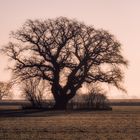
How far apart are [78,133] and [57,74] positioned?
45887mm

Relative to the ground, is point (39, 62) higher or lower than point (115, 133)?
higher

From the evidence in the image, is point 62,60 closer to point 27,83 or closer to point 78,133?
point 27,83

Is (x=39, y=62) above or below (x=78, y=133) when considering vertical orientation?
above

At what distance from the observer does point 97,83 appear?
7712 cm

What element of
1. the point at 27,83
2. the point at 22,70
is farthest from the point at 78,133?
the point at 27,83

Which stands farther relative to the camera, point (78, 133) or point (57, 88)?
point (57, 88)

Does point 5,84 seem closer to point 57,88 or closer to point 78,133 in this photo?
point 57,88

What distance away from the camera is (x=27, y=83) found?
80375mm

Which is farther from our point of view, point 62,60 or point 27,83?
point 27,83

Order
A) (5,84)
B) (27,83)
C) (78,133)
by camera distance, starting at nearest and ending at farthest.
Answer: (78,133)
(5,84)
(27,83)

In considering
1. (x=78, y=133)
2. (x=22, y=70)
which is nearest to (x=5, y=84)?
(x=22, y=70)

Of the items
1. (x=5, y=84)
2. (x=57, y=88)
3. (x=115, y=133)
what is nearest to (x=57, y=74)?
(x=57, y=88)

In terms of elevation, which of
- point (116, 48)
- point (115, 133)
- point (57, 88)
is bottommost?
point (115, 133)

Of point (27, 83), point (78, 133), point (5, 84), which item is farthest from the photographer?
point (27, 83)
